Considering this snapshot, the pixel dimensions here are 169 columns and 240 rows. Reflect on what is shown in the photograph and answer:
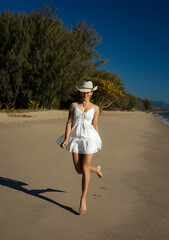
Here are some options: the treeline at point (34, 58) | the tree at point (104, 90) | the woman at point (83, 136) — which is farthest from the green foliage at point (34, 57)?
the woman at point (83, 136)

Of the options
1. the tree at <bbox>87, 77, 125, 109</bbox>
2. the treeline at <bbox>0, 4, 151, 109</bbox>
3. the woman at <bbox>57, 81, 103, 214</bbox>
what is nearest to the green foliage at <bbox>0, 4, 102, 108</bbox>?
the treeline at <bbox>0, 4, 151, 109</bbox>

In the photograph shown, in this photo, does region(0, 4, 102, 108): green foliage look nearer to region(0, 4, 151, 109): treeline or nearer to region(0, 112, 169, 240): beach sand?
region(0, 4, 151, 109): treeline

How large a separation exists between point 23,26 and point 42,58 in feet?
10.00

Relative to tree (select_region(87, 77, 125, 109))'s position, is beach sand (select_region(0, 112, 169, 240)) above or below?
below

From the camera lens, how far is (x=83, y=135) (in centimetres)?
346

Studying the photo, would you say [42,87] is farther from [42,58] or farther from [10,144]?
[10,144]

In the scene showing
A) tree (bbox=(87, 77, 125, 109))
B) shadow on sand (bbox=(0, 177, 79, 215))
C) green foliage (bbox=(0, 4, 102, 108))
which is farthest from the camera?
tree (bbox=(87, 77, 125, 109))

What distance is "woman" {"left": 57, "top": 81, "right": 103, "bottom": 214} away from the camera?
3.42 metres

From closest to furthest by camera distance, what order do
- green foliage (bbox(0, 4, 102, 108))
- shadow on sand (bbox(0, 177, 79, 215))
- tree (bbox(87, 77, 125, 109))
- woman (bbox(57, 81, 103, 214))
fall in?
woman (bbox(57, 81, 103, 214))
shadow on sand (bbox(0, 177, 79, 215))
green foliage (bbox(0, 4, 102, 108))
tree (bbox(87, 77, 125, 109))

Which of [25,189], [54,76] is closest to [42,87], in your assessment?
[54,76]

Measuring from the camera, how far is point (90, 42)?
3141cm

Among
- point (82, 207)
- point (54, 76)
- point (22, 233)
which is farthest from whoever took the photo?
point (54, 76)

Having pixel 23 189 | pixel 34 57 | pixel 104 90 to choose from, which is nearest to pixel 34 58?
pixel 34 57

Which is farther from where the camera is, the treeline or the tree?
the tree
